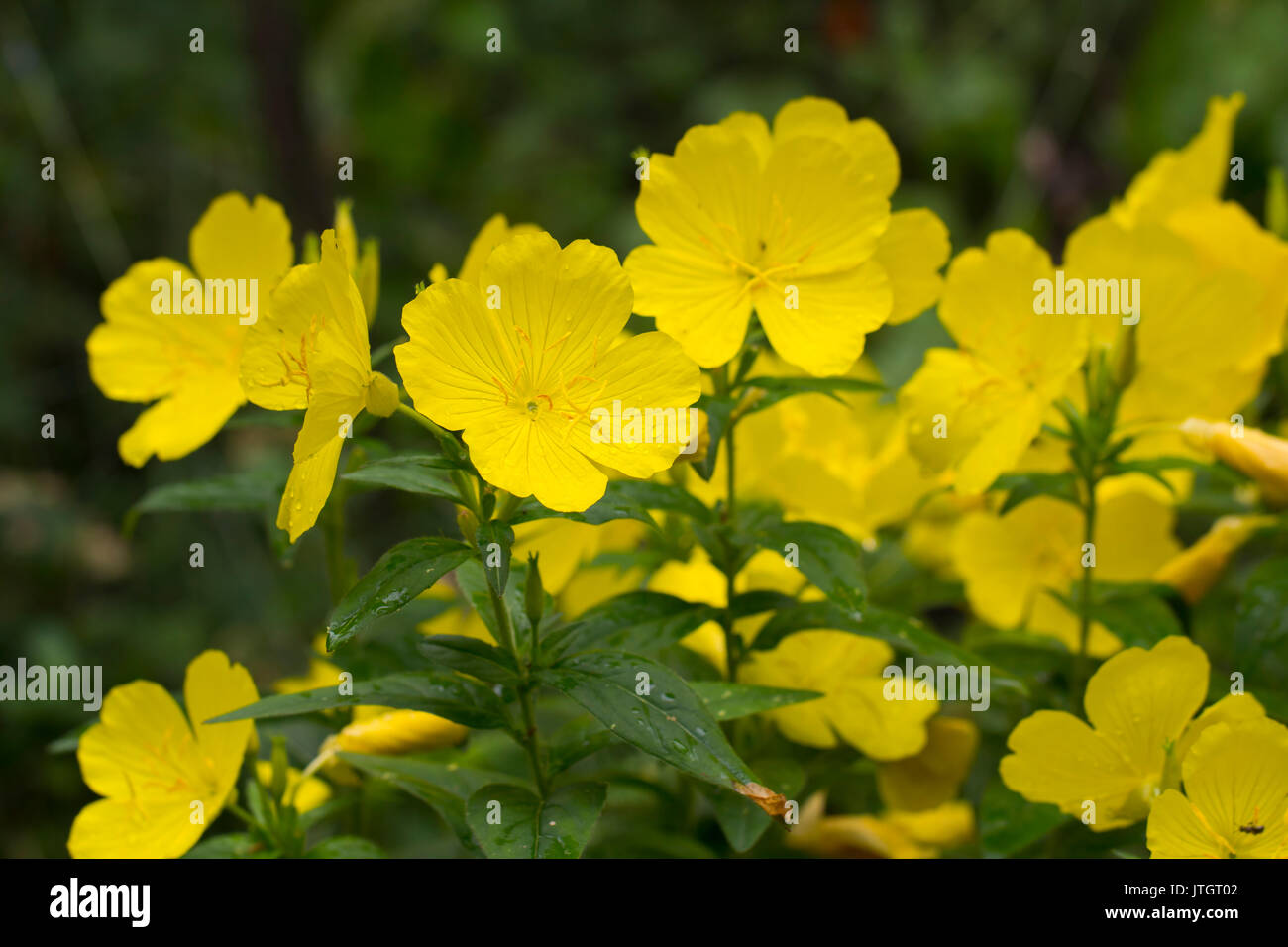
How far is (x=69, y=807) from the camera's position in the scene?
209cm

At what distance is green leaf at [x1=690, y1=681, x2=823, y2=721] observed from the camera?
31.7 inches

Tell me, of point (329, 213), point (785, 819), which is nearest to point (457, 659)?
point (785, 819)

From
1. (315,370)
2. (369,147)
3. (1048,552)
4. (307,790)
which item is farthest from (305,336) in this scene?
(369,147)

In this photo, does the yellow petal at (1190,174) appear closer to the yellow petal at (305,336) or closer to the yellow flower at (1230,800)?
the yellow flower at (1230,800)

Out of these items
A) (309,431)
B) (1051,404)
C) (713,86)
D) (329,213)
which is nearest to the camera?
(309,431)

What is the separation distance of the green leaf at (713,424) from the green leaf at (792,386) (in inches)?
1.3

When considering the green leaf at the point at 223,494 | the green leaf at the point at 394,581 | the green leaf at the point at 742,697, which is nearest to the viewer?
the green leaf at the point at 394,581

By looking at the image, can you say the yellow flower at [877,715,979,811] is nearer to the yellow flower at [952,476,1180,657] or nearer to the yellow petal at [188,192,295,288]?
the yellow flower at [952,476,1180,657]

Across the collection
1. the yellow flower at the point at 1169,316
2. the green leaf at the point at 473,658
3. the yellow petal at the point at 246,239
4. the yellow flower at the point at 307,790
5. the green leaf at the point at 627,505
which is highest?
the yellow petal at the point at 246,239

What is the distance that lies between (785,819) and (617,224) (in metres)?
2.40

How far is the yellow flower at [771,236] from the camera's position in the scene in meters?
0.85

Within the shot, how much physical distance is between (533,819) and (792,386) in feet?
1.19

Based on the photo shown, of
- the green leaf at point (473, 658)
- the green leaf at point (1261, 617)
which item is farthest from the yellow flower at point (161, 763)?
the green leaf at point (1261, 617)
